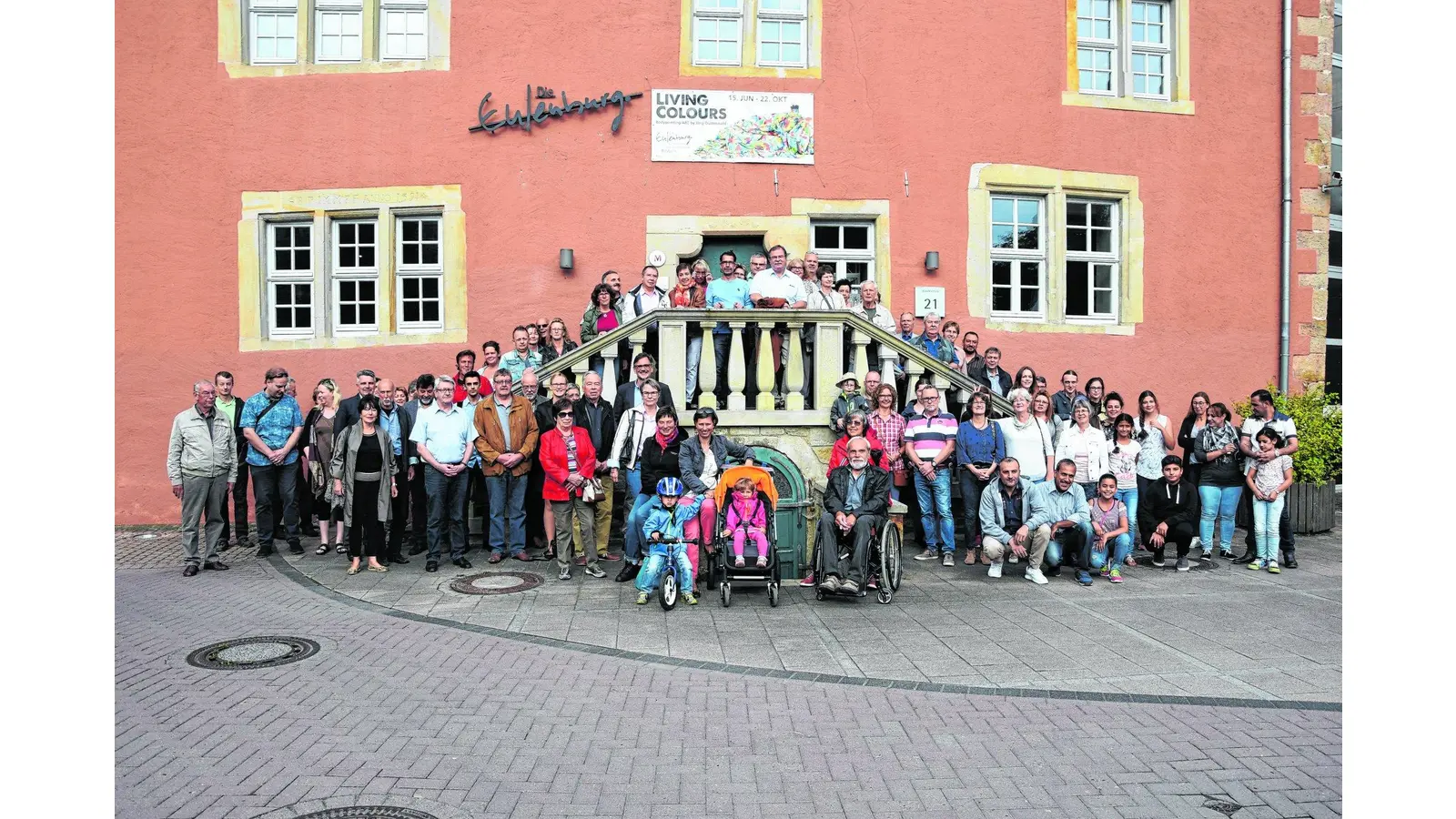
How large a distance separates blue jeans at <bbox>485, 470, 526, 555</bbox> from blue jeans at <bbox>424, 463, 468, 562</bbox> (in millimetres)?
297

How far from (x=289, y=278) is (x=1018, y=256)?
10.3 meters

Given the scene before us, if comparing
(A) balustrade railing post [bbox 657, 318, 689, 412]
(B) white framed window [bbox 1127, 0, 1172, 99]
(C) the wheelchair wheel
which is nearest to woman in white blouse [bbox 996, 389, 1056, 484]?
(C) the wheelchair wheel

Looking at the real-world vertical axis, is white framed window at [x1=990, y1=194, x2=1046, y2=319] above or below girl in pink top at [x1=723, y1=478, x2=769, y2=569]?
above

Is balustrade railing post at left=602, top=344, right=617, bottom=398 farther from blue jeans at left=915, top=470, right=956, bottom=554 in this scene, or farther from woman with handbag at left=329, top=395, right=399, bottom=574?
blue jeans at left=915, top=470, right=956, bottom=554

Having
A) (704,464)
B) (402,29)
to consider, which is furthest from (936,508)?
(402,29)

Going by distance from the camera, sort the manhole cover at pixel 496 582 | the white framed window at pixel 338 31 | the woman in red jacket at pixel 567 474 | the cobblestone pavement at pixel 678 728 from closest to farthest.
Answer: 1. the cobblestone pavement at pixel 678 728
2. the manhole cover at pixel 496 582
3. the woman in red jacket at pixel 567 474
4. the white framed window at pixel 338 31

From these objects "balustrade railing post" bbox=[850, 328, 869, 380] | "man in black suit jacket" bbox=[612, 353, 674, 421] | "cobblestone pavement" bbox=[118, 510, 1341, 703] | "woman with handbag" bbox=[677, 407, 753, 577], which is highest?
"balustrade railing post" bbox=[850, 328, 869, 380]

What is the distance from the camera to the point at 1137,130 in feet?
45.6

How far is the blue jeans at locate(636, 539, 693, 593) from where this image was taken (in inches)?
318

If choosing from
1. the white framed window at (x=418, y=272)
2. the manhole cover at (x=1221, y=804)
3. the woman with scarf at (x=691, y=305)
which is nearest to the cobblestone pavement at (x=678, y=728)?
the manhole cover at (x=1221, y=804)

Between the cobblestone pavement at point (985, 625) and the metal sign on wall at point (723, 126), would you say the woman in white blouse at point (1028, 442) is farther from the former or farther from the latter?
the metal sign on wall at point (723, 126)

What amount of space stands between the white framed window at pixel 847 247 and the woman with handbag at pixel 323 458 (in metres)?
6.61

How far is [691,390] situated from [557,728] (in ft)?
16.2

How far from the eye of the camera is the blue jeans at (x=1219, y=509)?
10.2 metres
